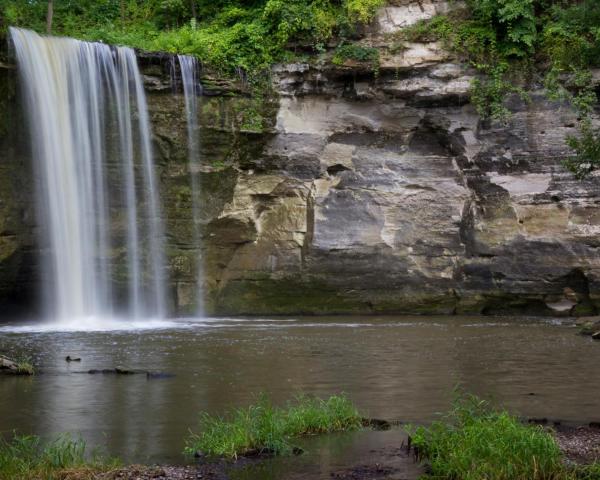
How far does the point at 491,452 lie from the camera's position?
5.28 metres

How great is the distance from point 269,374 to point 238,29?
13703mm

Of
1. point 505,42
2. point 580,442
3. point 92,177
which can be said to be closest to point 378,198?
point 505,42

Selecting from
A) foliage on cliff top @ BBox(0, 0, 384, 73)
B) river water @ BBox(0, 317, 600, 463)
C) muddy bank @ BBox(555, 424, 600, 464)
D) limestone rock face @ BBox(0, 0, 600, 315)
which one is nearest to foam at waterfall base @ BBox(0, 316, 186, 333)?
river water @ BBox(0, 317, 600, 463)

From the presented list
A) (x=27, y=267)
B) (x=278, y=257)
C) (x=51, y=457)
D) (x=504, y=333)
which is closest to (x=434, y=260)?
(x=278, y=257)

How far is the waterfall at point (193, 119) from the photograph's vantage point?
65.8 feet

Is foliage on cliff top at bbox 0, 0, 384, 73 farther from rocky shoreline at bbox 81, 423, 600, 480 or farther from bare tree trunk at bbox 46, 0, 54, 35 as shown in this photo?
rocky shoreline at bbox 81, 423, 600, 480

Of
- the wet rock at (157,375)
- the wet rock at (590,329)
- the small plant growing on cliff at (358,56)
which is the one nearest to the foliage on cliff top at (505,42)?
the small plant growing on cliff at (358,56)

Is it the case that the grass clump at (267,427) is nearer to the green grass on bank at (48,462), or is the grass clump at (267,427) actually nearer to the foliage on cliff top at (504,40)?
the green grass on bank at (48,462)

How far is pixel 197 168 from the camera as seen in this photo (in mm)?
20469

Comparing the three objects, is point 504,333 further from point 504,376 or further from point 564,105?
point 564,105

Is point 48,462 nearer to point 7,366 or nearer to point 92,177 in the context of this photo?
point 7,366

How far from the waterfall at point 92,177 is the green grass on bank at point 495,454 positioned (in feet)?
47.3

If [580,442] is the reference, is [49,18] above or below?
above

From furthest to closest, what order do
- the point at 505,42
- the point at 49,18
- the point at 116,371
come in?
the point at 49,18 → the point at 505,42 → the point at 116,371
